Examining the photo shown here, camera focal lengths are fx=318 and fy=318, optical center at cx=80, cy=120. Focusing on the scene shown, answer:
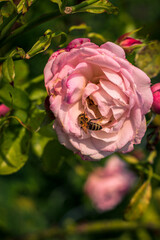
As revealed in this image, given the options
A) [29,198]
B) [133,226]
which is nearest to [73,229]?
[133,226]

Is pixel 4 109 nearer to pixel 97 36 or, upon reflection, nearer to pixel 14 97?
pixel 14 97

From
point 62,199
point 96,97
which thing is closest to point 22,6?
point 96,97

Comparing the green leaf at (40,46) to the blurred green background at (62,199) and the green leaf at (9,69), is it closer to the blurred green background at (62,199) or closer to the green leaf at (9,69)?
the green leaf at (9,69)

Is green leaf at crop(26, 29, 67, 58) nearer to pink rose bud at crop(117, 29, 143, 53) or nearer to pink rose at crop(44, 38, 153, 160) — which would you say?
pink rose at crop(44, 38, 153, 160)

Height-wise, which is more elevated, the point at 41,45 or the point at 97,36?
the point at 41,45

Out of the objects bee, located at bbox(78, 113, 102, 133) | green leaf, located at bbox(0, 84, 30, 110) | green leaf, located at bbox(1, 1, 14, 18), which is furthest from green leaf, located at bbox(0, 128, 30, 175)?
green leaf, located at bbox(1, 1, 14, 18)

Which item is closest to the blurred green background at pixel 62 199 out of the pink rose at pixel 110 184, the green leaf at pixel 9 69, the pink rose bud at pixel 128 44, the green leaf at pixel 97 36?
the pink rose at pixel 110 184
